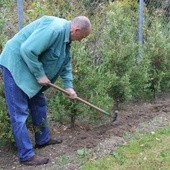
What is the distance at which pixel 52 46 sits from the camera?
16.1 ft

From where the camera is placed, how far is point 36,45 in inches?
184

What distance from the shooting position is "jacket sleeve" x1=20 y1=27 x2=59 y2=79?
468 cm

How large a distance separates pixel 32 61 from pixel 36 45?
184mm

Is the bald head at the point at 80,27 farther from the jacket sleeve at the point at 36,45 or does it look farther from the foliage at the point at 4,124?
the foliage at the point at 4,124

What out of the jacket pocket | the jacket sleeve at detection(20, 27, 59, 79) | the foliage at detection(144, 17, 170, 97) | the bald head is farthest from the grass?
the foliage at detection(144, 17, 170, 97)

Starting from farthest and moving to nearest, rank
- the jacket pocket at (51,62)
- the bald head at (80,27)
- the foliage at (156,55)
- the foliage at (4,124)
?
the foliage at (156,55), the foliage at (4,124), the jacket pocket at (51,62), the bald head at (80,27)

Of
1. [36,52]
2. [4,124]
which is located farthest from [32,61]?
[4,124]

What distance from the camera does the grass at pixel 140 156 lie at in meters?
5.06

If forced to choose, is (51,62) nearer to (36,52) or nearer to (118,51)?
(36,52)

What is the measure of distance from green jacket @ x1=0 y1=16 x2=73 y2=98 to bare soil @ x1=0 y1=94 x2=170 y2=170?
885 mm

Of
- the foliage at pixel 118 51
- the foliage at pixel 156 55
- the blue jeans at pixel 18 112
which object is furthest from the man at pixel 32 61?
the foliage at pixel 156 55

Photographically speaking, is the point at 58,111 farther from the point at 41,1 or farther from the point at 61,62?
the point at 41,1

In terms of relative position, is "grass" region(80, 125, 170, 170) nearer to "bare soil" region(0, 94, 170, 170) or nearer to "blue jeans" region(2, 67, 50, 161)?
"bare soil" region(0, 94, 170, 170)

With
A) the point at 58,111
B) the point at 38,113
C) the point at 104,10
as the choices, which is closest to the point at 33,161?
the point at 38,113
